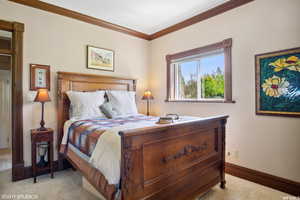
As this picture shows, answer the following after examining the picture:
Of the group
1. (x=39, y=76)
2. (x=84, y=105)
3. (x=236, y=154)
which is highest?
(x=39, y=76)

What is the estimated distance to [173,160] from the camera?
1638mm

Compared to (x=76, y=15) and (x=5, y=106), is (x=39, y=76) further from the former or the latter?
(x=5, y=106)

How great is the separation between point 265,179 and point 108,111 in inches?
98.5

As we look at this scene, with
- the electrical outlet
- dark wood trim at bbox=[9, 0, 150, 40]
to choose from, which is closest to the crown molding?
dark wood trim at bbox=[9, 0, 150, 40]

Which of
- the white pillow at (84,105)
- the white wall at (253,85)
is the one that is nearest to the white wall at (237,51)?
the white wall at (253,85)

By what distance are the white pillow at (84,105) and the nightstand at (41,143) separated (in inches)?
18.2

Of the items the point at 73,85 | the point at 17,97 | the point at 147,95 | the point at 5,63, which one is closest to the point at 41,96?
the point at 17,97

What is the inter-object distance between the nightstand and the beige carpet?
137 millimetres

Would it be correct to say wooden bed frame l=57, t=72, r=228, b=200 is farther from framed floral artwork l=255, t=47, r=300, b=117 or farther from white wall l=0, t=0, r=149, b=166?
white wall l=0, t=0, r=149, b=166

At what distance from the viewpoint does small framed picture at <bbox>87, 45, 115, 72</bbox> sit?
3.24 meters

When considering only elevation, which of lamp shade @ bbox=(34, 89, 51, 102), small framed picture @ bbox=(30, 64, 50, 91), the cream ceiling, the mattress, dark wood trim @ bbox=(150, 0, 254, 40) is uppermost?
the cream ceiling

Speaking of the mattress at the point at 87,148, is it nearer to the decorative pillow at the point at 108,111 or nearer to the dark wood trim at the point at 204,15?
Answer: the decorative pillow at the point at 108,111

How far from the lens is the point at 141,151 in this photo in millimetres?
1355

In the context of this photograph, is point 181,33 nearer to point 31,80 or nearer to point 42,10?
point 42,10
